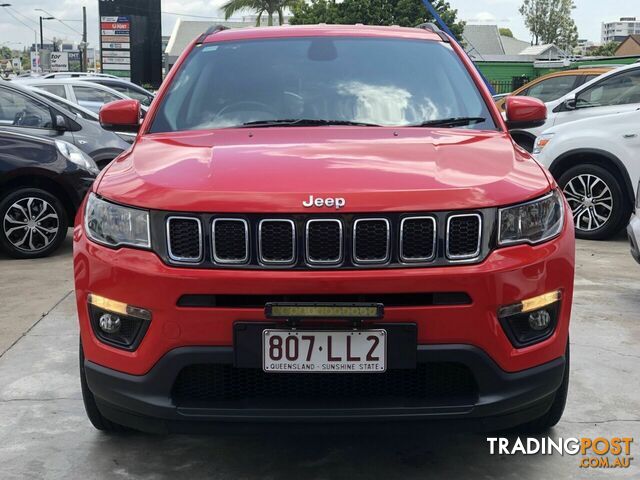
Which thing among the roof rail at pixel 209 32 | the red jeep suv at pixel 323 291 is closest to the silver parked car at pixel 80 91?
the roof rail at pixel 209 32

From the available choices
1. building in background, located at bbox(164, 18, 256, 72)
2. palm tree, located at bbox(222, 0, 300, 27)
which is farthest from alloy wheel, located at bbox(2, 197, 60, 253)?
building in background, located at bbox(164, 18, 256, 72)

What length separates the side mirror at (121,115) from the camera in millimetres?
4156

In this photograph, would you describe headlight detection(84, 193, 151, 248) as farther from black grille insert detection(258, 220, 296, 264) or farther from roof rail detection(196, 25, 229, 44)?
roof rail detection(196, 25, 229, 44)

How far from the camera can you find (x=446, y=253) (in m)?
2.81

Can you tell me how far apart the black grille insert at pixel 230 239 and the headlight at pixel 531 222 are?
2.68ft

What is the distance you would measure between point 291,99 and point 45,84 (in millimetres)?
10730

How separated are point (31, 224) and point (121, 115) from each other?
3.87m

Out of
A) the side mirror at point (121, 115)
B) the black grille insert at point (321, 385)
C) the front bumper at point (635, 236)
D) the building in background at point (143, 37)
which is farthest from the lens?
the building in background at point (143, 37)

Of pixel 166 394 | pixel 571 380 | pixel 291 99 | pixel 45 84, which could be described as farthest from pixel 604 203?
pixel 45 84

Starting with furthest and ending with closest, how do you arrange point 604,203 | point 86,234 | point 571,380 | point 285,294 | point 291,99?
1. point 604,203
2. point 571,380
3. point 291,99
4. point 86,234
5. point 285,294

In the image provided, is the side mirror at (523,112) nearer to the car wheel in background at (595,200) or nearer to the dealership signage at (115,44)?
the car wheel in background at (595,200)

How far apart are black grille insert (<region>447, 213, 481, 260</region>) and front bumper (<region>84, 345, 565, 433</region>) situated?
11.5 inches

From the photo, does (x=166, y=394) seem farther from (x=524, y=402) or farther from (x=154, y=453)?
(x=524, y=402)

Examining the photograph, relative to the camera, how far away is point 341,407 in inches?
110
